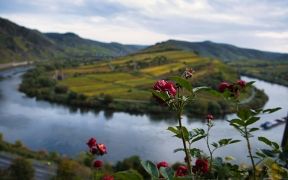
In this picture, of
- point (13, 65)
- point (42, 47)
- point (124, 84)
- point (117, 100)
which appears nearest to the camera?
point (117, 100)

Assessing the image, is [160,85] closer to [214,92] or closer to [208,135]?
[214,92]

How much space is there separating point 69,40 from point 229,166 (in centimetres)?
14073

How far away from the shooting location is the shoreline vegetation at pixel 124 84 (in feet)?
136

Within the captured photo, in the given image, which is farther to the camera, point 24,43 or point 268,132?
point 24,43

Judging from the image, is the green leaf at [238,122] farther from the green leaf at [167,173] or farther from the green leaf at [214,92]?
the green leaf at [167,173]

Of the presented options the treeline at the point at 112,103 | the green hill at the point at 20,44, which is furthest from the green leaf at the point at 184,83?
the green hill at the point at 20,44

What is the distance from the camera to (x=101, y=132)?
96.1 ft

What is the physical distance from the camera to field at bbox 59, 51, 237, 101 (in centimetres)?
4916

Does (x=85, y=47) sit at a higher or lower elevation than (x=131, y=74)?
higher

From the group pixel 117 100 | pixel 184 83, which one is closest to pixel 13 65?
pixel 117 100

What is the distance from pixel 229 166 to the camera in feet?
5.60

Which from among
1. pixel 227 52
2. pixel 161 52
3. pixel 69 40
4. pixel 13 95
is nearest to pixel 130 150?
pixel 13 95

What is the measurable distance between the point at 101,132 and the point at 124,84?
81.3ft

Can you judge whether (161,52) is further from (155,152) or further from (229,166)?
(229,166)
